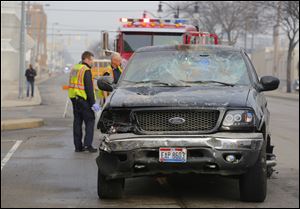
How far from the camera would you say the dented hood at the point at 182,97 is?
617cm

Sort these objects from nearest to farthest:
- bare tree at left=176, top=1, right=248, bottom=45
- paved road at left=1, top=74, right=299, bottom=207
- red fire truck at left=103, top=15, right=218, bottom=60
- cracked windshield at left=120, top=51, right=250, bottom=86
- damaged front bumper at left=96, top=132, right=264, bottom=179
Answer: damaged front bumper at left=96, top=132, right=264, bottom=179
paved road at left=1, top=74, right=299, bottom=207
cracked windshield at left=120, top=51, right=250, bottom=86
red fire truck at left=103, top=15, right=218, bottom=60
bare tree at left=176, top=1, right=248, bottom=45

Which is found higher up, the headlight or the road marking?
the headlight

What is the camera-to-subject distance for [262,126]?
6375 mm

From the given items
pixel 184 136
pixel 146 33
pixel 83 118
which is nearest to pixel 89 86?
pixel 83 118

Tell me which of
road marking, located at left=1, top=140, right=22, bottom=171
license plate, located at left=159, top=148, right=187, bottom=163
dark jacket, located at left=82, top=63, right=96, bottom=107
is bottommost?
road marking, located at left=1, top=140, right=22, bottom=171

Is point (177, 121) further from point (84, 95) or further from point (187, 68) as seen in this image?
point (84, 95)

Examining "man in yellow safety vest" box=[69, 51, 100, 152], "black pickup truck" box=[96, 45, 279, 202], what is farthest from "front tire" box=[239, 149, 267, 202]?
"man in yellow safety vest" box=[69, 51, 100, 152]

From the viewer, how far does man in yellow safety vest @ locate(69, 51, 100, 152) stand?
10.3 meters

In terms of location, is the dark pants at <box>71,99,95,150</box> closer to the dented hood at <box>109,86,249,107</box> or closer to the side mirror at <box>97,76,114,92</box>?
the side mirror at <box>97,76,114,92</box>

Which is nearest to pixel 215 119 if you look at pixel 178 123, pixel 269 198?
pixel 178 123

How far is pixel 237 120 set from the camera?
20.0 ft

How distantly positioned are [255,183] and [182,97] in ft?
3.89

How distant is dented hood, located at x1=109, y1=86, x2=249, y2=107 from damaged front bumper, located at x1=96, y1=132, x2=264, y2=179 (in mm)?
333

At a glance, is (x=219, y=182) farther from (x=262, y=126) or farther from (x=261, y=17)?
(x=261, y=17)
